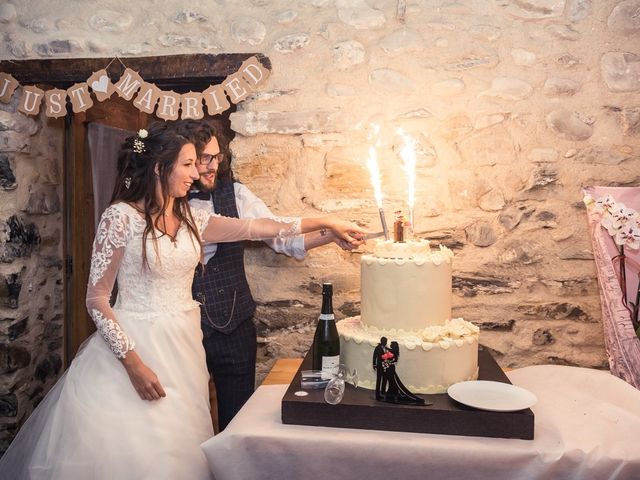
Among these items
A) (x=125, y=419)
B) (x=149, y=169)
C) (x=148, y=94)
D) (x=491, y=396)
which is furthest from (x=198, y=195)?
(x=491, y=396)

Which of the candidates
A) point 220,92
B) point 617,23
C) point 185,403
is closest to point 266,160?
point 220,92

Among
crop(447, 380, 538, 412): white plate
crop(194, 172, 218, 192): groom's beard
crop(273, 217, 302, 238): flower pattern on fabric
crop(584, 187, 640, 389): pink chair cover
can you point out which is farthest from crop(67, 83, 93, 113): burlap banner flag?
crop(584, 187, 640, 389): pink chair cover

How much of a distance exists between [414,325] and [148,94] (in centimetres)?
176

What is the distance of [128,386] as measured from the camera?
2.16 metres

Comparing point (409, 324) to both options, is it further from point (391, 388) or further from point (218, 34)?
point (218, 34)

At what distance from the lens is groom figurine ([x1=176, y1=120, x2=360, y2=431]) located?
2719mm

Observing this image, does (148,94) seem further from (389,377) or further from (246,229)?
(389,377)

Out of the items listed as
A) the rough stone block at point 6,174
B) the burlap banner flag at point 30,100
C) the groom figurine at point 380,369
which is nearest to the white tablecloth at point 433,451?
the groom figurine at point 380,369

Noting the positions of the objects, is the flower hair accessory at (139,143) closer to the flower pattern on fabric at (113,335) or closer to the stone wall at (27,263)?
the flower pattern on fabric at (113,335)

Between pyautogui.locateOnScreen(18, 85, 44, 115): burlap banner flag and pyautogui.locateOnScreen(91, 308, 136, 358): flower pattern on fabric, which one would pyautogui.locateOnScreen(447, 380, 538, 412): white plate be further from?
pyautogui.locateOnScreen(18, 85, 44, 115): burlap banner flag

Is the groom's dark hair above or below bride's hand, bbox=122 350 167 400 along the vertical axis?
above

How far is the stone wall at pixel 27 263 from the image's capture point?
2.99 meters

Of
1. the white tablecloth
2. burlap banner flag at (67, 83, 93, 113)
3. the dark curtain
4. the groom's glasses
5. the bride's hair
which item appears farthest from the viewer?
the dark curtain

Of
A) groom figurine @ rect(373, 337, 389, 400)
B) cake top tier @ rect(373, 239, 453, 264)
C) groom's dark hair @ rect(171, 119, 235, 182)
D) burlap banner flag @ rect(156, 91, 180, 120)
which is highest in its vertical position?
burlap banner flag @ rect(156, 91, 180, 120)
